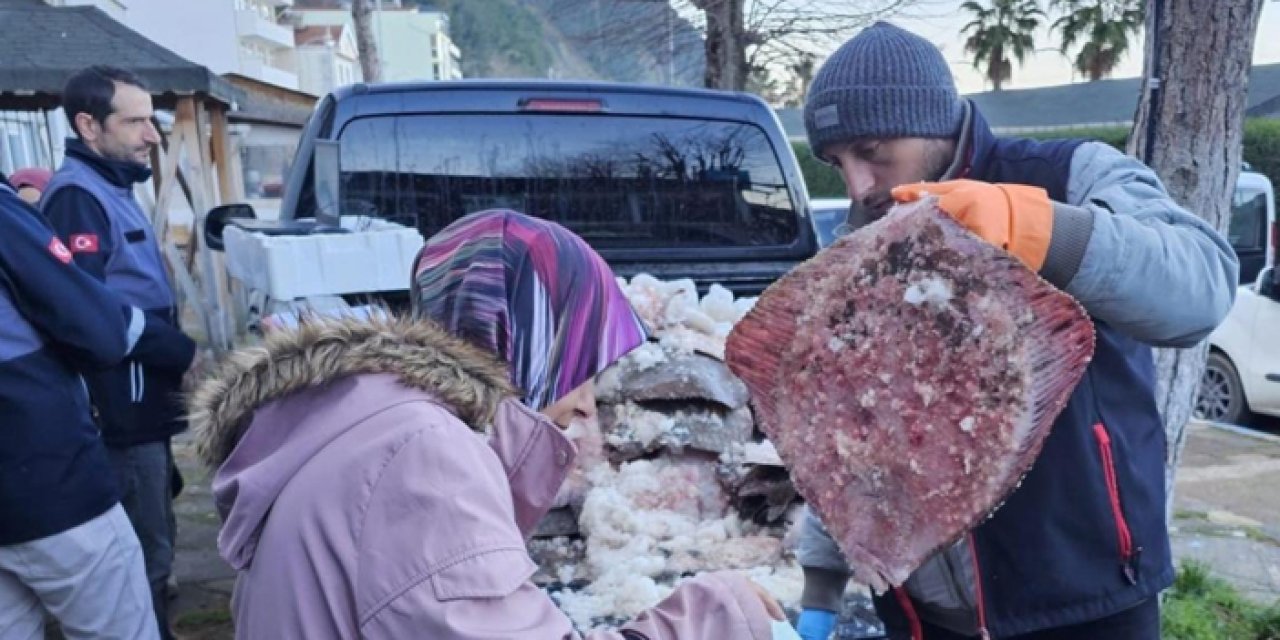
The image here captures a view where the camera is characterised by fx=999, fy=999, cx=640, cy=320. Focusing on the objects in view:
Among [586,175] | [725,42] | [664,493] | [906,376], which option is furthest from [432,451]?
[725,42]

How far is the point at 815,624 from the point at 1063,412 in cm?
65

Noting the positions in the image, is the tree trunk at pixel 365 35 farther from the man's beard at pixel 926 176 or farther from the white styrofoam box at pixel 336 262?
the man's beard at pixel 926 176

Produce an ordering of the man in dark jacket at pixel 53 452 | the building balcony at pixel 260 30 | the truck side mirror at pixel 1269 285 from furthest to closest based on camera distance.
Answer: the building balcony at pixel 260 30 < the truck side mirror at pixel 1269 285 < the man in dark jacket at pixel 53 452

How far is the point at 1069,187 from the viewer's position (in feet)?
5.47

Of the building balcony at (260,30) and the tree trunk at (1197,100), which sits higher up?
the building balcony at (260,30)

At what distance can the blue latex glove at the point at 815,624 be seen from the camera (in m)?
1.96

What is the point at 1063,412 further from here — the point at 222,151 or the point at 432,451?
the point at 222,151

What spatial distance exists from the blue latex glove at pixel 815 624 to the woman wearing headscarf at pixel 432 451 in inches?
20.1

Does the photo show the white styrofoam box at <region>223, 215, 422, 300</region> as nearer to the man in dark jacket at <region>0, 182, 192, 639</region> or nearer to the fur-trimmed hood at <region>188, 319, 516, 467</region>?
the man in dark jacket at <region>0, 182, 192, 639</region>

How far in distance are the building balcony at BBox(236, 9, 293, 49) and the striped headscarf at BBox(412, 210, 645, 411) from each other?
168 feet

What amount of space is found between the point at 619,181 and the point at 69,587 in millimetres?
2163

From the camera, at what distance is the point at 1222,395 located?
834cm

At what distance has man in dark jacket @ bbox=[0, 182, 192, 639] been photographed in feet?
8.30

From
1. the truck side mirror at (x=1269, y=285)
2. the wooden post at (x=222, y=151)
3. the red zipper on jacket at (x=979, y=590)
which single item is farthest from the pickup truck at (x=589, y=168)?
the wooden post at (x=222, y=151)
